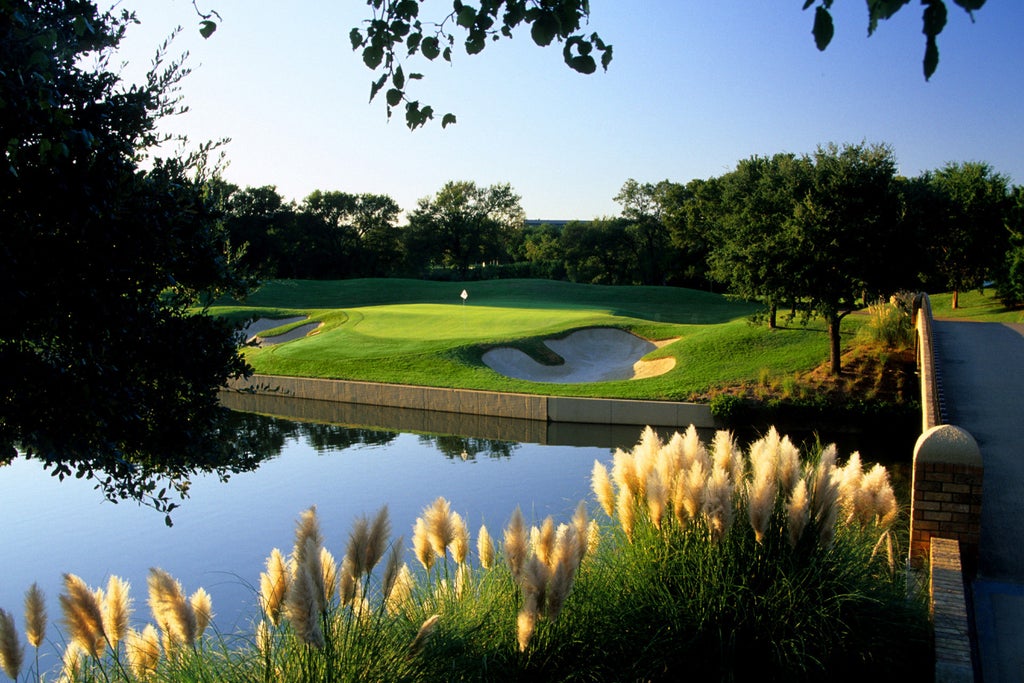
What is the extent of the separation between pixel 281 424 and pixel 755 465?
1694 cm

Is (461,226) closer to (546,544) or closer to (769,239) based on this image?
(769,239)

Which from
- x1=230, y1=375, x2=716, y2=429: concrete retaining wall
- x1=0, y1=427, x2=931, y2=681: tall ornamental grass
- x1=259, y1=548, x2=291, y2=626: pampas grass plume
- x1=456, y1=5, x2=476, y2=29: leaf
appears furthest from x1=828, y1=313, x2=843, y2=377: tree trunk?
x1=259, y1=548, x2=291, y2=626: pampas grass plume

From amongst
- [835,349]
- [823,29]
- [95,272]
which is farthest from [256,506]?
[835,349]

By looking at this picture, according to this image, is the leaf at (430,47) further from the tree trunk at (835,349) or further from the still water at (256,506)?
the tree trunk at (835,349)

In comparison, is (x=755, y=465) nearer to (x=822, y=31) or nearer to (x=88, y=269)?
(x=822, y=31)

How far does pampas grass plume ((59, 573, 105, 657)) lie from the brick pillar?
228 inches

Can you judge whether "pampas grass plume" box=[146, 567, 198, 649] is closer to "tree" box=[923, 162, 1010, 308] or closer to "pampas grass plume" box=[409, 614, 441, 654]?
"pampas grass plume" box=[409, 614, 441, 654]

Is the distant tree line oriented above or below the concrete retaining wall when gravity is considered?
above

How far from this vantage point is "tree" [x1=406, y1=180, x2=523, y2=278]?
64.9m

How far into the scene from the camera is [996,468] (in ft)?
30.4

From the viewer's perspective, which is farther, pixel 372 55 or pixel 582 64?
pixel 372 55

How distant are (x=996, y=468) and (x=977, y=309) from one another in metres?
29.0

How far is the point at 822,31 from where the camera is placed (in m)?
2.56

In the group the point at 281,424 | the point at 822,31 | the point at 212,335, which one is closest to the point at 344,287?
the point at 281,424
